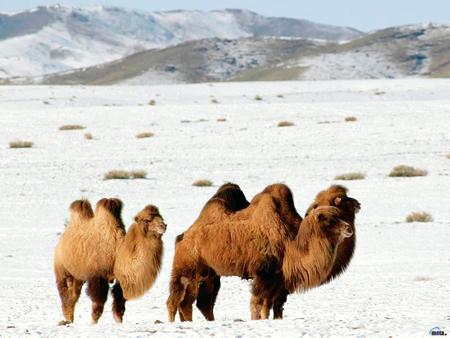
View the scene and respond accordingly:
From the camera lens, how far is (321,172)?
22.8 metres

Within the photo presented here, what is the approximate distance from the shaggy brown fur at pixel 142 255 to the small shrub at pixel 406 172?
45.7 ft

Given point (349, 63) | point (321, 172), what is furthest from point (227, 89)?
point (349, 63)

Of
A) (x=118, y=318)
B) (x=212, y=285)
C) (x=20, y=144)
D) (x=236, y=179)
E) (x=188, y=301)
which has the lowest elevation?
(x=236, y=179)

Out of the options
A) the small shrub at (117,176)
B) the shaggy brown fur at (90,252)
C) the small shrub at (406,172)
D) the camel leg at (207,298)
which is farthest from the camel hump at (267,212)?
the small shrub at (406,172)

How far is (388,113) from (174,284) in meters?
→ 27.1

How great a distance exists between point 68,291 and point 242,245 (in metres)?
1.83

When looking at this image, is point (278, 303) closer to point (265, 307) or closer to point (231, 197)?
point (265, 307)

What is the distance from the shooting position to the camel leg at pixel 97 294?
30.0ft

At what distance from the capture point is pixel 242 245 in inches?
345

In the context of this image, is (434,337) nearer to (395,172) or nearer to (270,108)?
(395,172)

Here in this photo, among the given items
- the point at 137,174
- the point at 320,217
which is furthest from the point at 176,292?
the point at 137,174

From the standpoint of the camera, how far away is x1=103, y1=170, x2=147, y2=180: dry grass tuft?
2206cm

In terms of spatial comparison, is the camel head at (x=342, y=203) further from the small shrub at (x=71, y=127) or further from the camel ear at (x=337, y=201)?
the small shrub at (x=71, y=127)

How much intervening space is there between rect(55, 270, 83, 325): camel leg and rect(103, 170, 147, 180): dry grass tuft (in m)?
12.4
